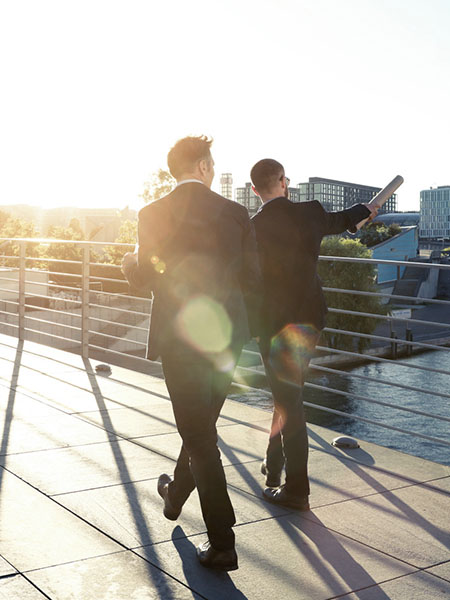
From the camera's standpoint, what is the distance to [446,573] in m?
2.82

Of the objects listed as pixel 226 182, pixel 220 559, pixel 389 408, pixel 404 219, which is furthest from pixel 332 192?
pixel 220 559

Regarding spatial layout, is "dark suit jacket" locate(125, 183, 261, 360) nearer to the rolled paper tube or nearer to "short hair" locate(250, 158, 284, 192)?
"short hair" locate(250, 158, 284, 192)

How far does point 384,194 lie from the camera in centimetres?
349

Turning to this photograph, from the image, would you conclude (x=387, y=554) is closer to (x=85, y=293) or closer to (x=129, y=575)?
(x=129, y=575)

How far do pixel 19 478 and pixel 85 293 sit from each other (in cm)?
374

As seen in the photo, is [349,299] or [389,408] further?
[349,299]

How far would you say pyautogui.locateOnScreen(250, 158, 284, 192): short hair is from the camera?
3.46 meters

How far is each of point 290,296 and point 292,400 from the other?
47cm

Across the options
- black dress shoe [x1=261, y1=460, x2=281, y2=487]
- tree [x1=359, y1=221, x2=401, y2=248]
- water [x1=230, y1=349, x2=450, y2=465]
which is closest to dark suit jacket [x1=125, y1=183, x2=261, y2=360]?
black dress shoe [x1=261, y1=460, x2=281, y2=487]

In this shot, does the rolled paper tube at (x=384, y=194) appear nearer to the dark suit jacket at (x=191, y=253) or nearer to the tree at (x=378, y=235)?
the dark suit jacket at (x=191, y=253)

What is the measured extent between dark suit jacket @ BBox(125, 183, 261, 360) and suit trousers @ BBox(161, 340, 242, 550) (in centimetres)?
9

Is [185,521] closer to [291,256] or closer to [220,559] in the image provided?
[220,559]

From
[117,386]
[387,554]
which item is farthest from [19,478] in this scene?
[117,386]

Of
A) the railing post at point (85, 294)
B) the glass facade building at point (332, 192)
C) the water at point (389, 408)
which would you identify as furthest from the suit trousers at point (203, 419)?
the glass facade building at point (332, 192)
